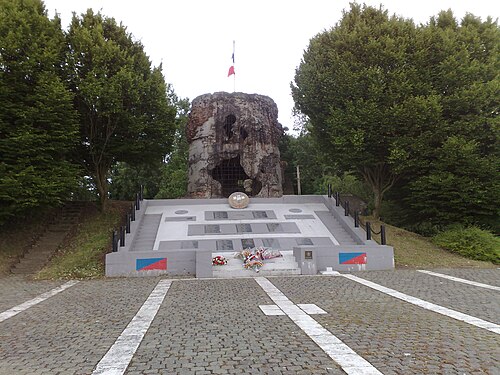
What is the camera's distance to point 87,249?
582 inches

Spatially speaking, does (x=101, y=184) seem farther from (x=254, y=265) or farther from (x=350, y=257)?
(x=350, y=257)

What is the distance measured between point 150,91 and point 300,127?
86.6ft

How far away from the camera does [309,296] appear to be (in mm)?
8422

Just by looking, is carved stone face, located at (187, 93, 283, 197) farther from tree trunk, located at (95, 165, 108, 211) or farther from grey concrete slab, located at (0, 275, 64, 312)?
grey concrete slab, located at (0, 275, 64, 312)

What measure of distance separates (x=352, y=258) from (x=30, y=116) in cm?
1298

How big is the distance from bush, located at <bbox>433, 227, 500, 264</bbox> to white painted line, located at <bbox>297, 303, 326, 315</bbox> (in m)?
11.0

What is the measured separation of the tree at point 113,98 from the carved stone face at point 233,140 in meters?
6.70

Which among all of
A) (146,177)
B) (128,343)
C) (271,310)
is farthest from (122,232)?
(146,177)

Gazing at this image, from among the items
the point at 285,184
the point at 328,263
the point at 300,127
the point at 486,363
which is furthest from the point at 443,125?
the point at 300,127

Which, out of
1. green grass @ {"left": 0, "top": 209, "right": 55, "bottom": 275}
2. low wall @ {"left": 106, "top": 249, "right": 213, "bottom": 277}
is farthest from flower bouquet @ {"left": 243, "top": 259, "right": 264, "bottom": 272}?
green grass @ {"left": 0, "top": 209, "right": 55, "bottom": 275}

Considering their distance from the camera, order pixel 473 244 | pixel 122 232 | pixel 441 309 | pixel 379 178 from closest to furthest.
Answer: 1. pixel 441 309
2. pixel 122 232
3. pixel 473 244
4. pixel 379 178

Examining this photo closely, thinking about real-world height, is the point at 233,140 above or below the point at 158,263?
above

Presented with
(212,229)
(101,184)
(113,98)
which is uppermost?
(113,98)

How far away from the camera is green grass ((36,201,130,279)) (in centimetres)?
1270
